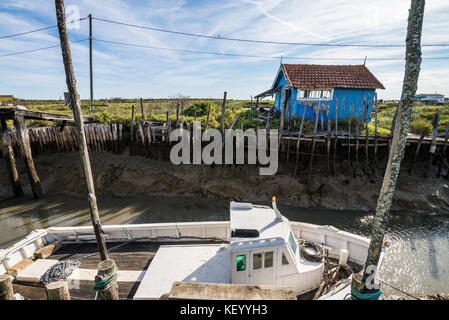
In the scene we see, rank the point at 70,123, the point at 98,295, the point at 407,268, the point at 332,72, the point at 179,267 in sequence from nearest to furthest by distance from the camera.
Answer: the point at 98,295, the point at 179,267, the point at 407,268, the point at 70,123, the point at 332,72

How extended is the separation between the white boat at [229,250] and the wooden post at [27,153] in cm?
905

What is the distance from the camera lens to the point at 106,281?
381 centimetres

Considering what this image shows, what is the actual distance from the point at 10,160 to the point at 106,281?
15.5 metres

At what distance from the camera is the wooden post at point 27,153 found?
45.2 ft

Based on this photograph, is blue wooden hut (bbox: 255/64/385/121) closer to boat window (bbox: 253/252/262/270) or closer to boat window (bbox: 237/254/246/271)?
boat window (bbox: 253/252/262/270)

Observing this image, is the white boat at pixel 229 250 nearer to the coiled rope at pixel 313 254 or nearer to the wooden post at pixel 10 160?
the coiled rope at pixel 313 254

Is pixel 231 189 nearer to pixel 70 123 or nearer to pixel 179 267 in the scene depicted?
pixel 179 267

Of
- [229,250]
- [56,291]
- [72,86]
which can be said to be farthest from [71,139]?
[56,291]

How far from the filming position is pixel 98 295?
3957 millimetres

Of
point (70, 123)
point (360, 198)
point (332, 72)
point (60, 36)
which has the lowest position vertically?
point (360, 198)

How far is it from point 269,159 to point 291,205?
133 inches

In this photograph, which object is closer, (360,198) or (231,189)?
(360,198)

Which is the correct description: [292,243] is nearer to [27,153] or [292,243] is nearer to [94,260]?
[94,260]
